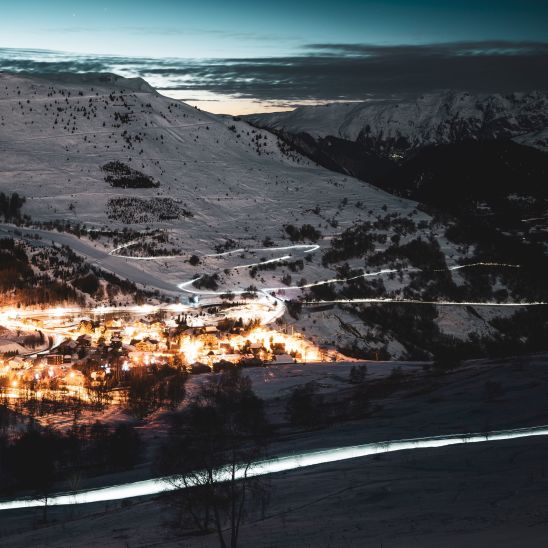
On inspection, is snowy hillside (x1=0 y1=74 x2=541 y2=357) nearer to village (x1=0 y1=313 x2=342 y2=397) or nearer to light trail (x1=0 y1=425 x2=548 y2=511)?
village (x1=0 y1=313 x2=342 y2=397)

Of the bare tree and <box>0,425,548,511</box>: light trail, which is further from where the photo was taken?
<box>0,425,548,511</box>: light trail

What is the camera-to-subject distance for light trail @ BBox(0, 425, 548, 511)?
28555mm

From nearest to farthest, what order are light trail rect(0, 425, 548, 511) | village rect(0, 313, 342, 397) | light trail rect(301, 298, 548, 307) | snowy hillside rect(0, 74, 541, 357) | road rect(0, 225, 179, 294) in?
light trail rect(0, 425, 548, 511), village rect(0, 313, 342, 397), snowy hillside rect(0, 74, 541, 357), light trail rect(301, 298, 548, 307), road rect(0, 225, 179, 294)

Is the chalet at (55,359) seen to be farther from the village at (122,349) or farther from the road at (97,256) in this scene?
the road at (97,256)

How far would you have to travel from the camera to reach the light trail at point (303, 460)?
2855 cm

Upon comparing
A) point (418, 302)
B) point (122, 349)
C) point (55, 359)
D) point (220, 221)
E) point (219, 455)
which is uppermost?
point (219, 455)

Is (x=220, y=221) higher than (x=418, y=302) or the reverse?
higher

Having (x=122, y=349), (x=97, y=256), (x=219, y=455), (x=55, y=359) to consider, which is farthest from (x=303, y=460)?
(x=97, y=256)

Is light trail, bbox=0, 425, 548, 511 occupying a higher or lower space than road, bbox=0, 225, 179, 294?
higher

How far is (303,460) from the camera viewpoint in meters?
29.7

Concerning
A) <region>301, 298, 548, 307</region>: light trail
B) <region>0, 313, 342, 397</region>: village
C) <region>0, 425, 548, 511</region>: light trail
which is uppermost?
<region>0, 425, 548, 511</region>: light trail

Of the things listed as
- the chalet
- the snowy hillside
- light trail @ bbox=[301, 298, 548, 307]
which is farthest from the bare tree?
light trail @ bbox=[301, 298, 548, 307]

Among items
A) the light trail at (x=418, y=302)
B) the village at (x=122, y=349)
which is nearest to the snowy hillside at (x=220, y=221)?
the light trail at (x=418, y=302)

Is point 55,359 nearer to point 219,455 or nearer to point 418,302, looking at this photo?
point 219,455
